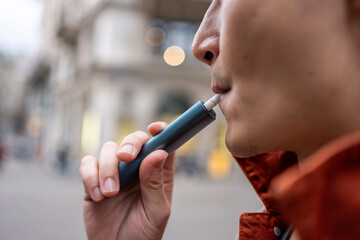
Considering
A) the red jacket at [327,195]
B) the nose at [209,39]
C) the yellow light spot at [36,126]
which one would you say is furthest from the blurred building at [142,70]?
the yellow light spot at [36,126]

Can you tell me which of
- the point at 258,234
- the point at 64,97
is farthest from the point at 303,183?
the point at 64,97

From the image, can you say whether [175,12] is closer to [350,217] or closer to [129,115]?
[129,115]

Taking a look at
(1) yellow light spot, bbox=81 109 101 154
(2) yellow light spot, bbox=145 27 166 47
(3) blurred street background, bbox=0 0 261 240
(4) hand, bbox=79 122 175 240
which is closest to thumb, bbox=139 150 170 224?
(4) hand, bbox=79 122 175 240

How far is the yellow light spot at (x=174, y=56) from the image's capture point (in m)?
15.0

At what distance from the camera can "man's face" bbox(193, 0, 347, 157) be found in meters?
0.65

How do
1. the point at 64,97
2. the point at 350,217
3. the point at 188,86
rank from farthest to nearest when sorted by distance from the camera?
1. the point at 64,97
2. the point at 188,86
3. the point at 350,217

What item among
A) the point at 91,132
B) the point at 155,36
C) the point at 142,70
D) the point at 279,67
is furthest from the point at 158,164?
the point at 91,132

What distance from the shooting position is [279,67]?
0.68m

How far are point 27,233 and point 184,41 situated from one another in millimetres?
10755

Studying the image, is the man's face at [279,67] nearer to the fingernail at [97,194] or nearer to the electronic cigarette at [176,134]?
the electronic cigarette at [176,134]

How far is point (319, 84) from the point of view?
0.67 metres

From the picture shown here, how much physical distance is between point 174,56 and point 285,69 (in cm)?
1476

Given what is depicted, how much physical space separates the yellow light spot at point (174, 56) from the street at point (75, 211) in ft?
19.2

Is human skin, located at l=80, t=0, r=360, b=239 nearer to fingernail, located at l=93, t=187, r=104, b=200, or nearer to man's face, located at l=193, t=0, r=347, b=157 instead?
man's face, located at l=193, t=0, r=347, b=157
